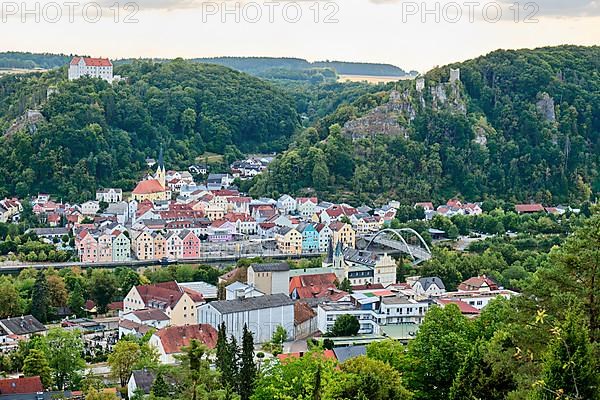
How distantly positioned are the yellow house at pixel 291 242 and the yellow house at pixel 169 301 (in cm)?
1173

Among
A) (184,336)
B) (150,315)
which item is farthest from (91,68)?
(184,336)

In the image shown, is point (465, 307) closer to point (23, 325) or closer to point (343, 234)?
point (23, 325)

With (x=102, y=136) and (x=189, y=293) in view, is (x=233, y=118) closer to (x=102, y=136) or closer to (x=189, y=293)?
(x=102, y=136)

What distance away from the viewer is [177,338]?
23.6m

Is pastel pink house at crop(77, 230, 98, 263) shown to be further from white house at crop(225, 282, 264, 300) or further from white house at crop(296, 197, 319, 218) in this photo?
white house at crop(296, 197, 319, 218)

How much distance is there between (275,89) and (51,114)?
77.9 ft

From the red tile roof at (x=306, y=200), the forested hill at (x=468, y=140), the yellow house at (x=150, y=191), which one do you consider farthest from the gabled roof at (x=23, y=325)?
the forested hill at (x=468, y=140)

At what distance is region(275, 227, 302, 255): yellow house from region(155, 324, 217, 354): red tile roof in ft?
56.8

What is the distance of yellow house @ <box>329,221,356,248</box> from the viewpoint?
138 ft

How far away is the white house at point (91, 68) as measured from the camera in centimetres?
6819

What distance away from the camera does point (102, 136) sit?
2293 inches

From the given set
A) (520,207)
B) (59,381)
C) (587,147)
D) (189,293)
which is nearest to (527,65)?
(587,147)

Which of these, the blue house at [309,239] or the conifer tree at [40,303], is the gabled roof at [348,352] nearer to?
the conifer tree at [40,303]

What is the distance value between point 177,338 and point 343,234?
1947 cm
